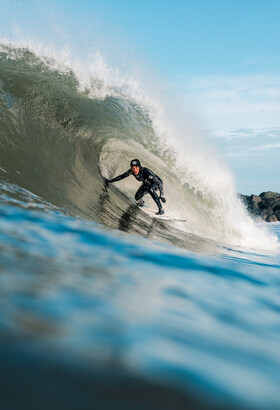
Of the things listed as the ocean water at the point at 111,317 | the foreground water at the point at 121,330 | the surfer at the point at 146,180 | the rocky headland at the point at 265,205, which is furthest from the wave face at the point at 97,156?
the rocky headland at the point at 265,205

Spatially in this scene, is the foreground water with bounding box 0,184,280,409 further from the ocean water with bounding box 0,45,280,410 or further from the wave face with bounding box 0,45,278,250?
the wave face with bounding box 0,45,278,250

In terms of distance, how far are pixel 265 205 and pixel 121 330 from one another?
50.6 meters

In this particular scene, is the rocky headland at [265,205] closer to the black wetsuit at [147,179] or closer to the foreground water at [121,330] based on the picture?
the black wetsuit at [147,179]

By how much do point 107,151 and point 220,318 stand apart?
8.26 meters

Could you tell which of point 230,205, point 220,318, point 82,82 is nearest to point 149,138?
point 82,82

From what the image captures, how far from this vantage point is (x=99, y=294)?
2285 millimetres

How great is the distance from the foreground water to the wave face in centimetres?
218

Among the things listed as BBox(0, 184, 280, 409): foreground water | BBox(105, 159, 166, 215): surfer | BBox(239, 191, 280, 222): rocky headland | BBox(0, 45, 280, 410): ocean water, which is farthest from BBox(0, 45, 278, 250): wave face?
BBox(239, 191, 280, 222): rocky headland

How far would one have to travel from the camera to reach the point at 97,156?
967 centimetres

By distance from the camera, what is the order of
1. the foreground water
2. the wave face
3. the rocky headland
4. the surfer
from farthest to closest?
1. the rocky headland
2. the surfer
3. the wave face
4. the foreground water

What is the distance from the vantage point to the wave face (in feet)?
20.7

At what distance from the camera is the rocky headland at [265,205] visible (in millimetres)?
46928

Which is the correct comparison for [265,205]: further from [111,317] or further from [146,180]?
[111,317]

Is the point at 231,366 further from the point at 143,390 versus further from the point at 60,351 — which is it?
the point at 60,351
